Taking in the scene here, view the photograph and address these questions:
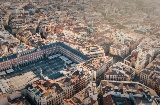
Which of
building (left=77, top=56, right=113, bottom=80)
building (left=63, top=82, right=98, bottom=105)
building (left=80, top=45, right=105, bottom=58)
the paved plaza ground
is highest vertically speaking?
building (left=80, top=45, right=105, bottom=58)

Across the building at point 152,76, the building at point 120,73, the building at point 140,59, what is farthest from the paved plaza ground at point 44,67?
the building at point 152,76

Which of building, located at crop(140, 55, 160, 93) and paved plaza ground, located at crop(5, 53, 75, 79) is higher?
building, located at crop(140, 55, 160, 93)

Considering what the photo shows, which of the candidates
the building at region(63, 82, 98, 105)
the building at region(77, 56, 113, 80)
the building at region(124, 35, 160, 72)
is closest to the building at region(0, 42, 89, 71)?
the building at region(77, 56, 113, 80)

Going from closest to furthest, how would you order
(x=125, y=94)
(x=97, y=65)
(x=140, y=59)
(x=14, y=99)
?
1. (x=14, y=99)
2. (x=125, y=94)
3. (x=97, y=65)
4. (x=140, y=59)

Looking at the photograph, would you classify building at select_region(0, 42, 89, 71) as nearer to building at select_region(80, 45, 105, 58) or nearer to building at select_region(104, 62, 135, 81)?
building at select_region(80, 45, 105, 58)

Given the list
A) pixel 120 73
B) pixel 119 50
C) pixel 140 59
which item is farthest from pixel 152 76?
pixel 119 50

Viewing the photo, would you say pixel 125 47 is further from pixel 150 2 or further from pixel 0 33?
A: pixel 150 2

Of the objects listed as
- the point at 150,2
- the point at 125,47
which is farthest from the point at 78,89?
the point at 150,2

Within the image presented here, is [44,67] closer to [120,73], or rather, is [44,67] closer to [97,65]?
[97,65]
